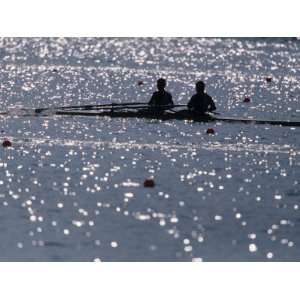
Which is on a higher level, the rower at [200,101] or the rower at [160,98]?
the rower at [160,98]

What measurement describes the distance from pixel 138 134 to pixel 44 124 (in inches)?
131

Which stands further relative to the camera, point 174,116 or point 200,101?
point 174,116

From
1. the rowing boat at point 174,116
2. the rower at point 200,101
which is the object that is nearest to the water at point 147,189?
the rowing boat at point 174,116

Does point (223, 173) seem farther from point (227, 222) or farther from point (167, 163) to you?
point (227, 222)

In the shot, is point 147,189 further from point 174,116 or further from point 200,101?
point 174,116

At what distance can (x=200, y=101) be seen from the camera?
30203 mm

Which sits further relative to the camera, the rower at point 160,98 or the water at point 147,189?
the rower at point 160,98

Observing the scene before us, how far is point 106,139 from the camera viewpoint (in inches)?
1112

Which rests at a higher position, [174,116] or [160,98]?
[160,98]

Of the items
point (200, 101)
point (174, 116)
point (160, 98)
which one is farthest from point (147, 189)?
point (160, 98)

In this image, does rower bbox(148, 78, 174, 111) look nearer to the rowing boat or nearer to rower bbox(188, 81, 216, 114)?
the rowing boat

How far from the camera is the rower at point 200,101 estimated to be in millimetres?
30125

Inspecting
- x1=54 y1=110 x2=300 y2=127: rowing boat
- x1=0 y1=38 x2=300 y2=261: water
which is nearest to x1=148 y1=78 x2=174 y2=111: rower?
x1=54 y1=110 x2=300 y2=127: rowing boat

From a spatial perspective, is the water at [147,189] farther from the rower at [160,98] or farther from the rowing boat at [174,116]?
the rower at [160,98]
